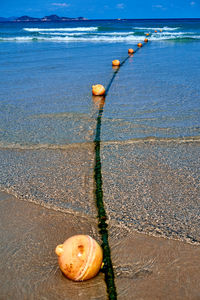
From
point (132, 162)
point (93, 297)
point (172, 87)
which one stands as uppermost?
point (172, 87)

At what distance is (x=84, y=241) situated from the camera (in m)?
1.71

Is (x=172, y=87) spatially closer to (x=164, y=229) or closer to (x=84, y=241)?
(x=164, y=229)

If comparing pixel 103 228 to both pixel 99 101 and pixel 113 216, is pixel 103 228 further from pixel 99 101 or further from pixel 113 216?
pixel 99 101

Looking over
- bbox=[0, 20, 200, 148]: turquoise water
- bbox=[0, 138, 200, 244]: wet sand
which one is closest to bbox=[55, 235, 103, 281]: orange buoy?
bbox=[0, 138, 200, 244]: wet sand

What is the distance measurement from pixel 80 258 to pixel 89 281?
20 centimetres

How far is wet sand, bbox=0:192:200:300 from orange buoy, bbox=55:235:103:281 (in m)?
0.09

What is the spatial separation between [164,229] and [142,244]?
0.24m

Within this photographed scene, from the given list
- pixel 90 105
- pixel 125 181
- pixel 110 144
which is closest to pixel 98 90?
pixel 90 105

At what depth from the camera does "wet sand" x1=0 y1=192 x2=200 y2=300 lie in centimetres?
171

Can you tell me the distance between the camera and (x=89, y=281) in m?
1.75

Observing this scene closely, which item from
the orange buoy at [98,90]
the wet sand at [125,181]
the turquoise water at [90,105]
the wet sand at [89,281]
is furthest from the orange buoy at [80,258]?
the orange buoy at [98,90]

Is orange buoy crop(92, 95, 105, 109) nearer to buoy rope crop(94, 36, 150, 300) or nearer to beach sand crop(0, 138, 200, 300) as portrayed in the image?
buoy rope crop(94, 36, 150, 300)

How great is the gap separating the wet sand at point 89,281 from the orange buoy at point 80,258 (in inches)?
3.5

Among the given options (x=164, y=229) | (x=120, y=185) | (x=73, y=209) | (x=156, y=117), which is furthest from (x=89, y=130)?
(x=164, y=229)
